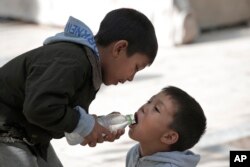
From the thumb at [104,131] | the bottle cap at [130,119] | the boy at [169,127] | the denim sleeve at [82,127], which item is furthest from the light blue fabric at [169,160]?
the denim sleeve at [82,127]

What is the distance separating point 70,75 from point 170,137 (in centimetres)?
62

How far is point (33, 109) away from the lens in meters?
2.54

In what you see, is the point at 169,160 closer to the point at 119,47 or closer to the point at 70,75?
the point at 119,47

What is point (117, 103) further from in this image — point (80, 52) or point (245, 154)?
point (80, 52)

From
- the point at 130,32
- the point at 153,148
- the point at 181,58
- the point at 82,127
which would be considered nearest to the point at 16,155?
the point at 82,127

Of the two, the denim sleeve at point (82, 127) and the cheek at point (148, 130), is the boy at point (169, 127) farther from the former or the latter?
the denim sleeve at point (82, 127)


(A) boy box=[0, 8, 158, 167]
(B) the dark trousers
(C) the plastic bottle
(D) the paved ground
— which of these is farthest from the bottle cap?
(D) the paved ground

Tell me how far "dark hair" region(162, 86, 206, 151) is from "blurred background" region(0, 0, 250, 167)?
1.84m

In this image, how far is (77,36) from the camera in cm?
281

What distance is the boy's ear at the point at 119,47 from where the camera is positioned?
2795 mm

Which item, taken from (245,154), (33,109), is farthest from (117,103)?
(33,109)

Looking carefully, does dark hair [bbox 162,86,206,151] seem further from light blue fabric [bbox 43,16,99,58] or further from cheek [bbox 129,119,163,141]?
light blue fabric [bbox 43,16,99,58]

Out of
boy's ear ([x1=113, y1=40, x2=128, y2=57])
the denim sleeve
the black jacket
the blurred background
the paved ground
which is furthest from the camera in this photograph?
the blurred background

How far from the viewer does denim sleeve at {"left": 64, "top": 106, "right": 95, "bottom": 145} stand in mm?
2670
